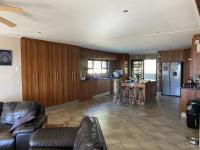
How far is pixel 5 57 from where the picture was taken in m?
5.16

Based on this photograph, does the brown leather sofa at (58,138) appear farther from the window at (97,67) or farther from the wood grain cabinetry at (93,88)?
the window at (97,67)

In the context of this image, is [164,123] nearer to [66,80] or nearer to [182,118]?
[182,118]

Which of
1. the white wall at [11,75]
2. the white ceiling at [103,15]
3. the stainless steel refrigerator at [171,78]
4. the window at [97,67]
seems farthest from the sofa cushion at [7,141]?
the stainless steel refrigerator at [171,78]

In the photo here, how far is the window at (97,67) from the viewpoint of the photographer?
31.0 feet

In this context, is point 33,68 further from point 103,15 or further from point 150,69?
point 150,69

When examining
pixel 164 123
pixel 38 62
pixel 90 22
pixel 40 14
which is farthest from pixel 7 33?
pixel 164 123

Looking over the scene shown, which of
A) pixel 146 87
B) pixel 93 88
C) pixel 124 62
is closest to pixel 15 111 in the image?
pixel 146 87

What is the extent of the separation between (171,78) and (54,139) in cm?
818

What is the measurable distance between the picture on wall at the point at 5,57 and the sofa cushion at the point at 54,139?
3.33m

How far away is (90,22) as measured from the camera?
3.88 m

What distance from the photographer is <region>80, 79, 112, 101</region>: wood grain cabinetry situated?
8.15 metres

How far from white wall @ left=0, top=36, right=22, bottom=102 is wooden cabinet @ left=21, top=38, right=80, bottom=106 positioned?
142 millimetres

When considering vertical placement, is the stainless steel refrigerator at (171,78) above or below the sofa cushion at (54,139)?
above

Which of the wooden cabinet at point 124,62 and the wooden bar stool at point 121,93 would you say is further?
the wooden cabinet at point 124,62
